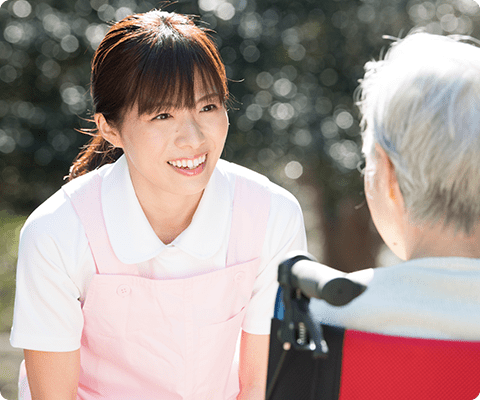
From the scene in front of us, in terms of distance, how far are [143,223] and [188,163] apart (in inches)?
10.6

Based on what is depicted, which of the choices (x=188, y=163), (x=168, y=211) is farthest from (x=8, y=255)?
(x=188, y=163)

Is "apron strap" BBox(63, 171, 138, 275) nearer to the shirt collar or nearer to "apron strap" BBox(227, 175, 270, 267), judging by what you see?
the shirt collar

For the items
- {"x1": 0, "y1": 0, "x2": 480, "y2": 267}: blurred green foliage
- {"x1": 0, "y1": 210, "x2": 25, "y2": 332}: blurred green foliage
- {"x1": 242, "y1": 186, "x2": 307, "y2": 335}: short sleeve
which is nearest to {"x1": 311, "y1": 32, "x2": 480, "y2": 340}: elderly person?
{"x1": 242, "y1": 186, "x2": 307, "y2": 335}: short sleeve

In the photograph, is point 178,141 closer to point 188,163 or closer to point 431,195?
point 188,163

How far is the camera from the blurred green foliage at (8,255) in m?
7.38

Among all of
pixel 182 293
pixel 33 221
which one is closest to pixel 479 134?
pixel 182 293

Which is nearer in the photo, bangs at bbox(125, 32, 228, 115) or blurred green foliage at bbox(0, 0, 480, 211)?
bangs at bbox(125, 32, 228, 115)

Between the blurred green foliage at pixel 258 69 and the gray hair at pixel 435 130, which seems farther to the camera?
the blurred green foliage at pixel 258 69

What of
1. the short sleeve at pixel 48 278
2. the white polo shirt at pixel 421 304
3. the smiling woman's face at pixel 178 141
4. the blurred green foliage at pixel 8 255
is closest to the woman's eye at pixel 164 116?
the smiling woman's face at pixel 178 141

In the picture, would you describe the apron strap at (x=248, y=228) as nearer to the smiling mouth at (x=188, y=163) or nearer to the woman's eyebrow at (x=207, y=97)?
the smiling mouth at (x=188, y=163)

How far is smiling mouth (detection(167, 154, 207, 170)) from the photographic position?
1722 millimetres

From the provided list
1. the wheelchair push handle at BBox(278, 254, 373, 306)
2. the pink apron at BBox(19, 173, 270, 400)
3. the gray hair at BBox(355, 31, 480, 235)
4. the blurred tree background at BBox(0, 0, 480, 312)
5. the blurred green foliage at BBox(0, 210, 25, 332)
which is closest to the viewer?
the wheelchair push handle at BBox(278, 254, 373, 306)

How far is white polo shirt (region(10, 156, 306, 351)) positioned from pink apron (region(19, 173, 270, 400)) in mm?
33

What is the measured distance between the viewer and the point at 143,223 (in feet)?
6.07
